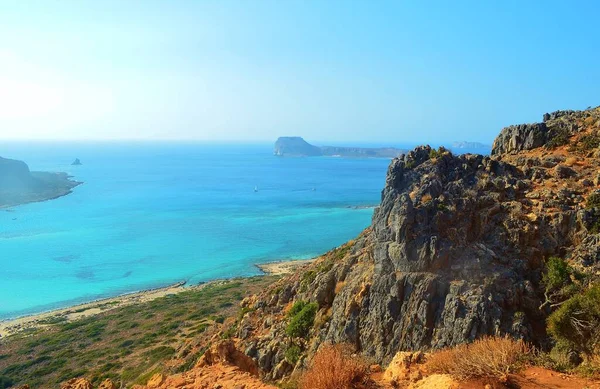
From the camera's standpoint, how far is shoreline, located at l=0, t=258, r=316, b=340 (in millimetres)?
40812

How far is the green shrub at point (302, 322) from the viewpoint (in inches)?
711

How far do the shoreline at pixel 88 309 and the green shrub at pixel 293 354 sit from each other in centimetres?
3353

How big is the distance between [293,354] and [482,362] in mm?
9930

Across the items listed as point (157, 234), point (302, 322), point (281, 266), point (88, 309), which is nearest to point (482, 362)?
point (302, 322)

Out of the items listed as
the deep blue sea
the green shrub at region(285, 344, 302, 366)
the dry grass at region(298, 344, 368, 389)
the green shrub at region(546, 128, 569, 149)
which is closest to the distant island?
the deep blue sea

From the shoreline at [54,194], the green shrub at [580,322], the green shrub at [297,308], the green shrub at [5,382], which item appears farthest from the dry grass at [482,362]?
the shoreline at [54,194]

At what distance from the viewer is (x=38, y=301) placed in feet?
166

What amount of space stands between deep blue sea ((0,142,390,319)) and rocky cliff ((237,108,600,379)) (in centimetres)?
4200

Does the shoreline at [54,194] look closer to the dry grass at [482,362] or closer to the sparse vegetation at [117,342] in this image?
the sparse vegetation at [117,342]

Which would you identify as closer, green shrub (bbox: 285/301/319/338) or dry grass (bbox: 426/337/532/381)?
dry grass (bbox: 426/337/532/381)

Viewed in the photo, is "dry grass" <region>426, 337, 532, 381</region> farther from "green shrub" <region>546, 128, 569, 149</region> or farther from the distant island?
the distant island

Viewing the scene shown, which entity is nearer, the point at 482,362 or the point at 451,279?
the point at 482,362

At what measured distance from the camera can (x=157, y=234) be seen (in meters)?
81.4

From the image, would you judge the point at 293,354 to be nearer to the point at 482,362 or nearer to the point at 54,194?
the point at 482,362
